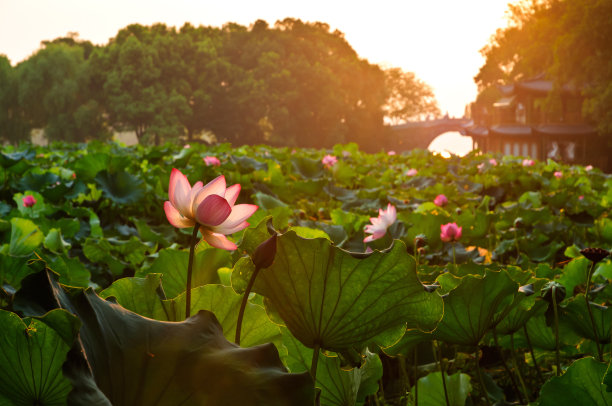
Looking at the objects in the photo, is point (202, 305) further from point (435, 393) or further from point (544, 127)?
point (544, 127)

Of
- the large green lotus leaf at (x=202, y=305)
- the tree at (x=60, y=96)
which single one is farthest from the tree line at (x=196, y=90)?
the large green lotus leaf at (x=202, y=305)

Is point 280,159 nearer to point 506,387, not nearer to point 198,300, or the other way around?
point 506,387

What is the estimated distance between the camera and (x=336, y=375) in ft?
2.60

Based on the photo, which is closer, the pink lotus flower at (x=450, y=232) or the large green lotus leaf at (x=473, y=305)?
the large green lotus leaf at (x=473, y=305)

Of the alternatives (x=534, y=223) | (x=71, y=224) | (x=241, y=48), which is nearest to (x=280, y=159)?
(x=534, y=223)

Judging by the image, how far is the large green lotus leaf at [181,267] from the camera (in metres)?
1.00

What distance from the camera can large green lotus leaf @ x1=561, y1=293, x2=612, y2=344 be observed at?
1.06 m

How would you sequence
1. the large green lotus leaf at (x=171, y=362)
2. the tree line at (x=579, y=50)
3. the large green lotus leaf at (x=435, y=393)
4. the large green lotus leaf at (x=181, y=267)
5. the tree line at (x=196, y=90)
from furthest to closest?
1. the tree line at (x=196, y=90)
2. the tree line at (x=579, y=50)
3. the large green lotus leaf at (x=435, y=393)
4. the large green lotus leaf at (x=181, y=267)
5. the large green lotus leaf at (x=171, y=362)

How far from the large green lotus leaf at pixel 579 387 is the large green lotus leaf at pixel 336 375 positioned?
22 cm

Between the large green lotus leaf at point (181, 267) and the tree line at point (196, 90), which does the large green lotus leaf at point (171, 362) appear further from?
the tree line at point (196, 90)

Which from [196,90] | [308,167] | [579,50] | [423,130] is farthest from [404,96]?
[308,167]

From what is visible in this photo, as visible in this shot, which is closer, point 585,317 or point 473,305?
point 473,305

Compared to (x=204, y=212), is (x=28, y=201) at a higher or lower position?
lower

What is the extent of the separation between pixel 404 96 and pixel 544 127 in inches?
1333
